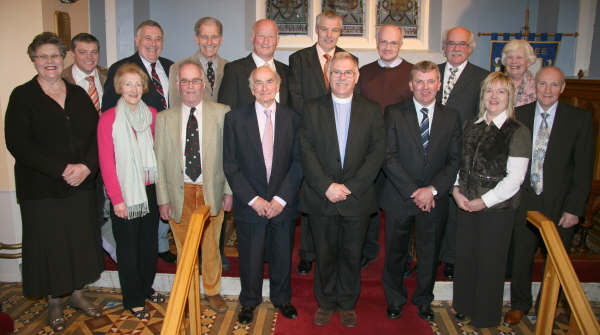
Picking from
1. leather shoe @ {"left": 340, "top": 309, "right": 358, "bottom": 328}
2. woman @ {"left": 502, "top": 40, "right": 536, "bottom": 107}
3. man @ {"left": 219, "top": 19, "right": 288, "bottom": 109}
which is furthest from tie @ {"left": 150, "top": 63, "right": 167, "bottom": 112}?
woman @ {"left": 502, "top": 40, "right": 536, "bottom": 107}

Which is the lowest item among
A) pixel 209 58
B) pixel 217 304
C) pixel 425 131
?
pixel 217 304

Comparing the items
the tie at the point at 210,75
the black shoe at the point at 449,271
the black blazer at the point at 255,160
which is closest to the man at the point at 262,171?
the black blazer at the point at 255,160

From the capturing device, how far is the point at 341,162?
9.39ft

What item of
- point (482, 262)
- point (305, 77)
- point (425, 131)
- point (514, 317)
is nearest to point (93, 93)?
point (305, 77)

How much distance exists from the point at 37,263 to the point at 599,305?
15.3 feet

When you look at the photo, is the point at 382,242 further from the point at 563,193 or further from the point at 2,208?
the point at 2,208

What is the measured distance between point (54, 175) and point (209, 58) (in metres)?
1.52

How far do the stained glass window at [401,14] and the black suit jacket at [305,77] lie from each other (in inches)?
135

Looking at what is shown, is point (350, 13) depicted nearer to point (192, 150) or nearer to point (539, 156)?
point (539, 156)

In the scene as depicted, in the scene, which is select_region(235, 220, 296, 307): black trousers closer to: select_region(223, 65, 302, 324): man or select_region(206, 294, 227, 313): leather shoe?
select_region(223, 65, 302, 324): man

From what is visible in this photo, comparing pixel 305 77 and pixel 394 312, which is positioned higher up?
pixel 305 77

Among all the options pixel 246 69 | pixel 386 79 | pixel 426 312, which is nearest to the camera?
pixel 426 312

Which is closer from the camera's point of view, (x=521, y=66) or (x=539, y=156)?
(x=539, y=156)

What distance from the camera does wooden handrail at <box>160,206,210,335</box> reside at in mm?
2059
